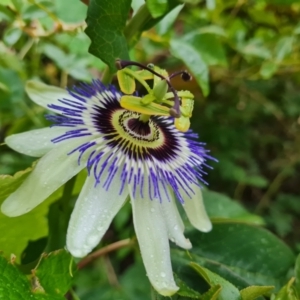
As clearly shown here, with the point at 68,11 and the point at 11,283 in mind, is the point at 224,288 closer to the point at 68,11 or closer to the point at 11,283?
the point at 11,283

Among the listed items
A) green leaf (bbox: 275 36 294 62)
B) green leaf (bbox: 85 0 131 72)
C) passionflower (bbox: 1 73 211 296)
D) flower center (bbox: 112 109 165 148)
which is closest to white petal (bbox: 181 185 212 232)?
passionflower (bbox: 1 73 211 296)

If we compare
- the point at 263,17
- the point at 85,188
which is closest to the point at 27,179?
the point at 85,188

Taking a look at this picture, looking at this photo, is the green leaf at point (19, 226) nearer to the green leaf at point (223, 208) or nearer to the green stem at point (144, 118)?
the green stem at point (144, 118)

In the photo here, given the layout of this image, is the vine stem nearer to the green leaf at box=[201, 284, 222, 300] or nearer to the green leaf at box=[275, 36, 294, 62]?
the green leaf at box=[201, 284, 222, 300]

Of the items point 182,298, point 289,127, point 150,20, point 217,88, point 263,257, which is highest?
point 150,20

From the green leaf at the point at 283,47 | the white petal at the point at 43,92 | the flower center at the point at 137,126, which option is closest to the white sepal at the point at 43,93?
the white petal at the point at 43,92

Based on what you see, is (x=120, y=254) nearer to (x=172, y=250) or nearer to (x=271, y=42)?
(x=172, y=250)
